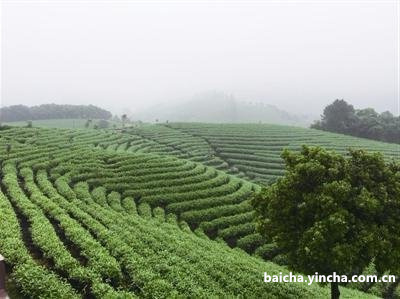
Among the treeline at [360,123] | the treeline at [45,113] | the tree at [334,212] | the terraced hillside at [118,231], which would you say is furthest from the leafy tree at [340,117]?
the treeline at [45,113]

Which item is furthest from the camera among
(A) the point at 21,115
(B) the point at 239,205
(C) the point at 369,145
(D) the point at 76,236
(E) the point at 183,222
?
(A) the point at 21,115

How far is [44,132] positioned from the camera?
60.1m

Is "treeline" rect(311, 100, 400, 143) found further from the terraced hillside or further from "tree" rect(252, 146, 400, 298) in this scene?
"tree" rect(252, 146, 400, 298)

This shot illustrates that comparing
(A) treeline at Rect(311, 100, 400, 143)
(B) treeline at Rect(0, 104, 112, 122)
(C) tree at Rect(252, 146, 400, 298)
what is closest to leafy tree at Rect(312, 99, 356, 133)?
(A) treeline at Rect(311, 100, 400, 143)

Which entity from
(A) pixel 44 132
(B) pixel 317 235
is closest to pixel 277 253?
(B) pixel 317 235

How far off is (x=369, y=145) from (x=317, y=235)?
201 ft

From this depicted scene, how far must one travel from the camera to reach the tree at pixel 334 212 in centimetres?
1736

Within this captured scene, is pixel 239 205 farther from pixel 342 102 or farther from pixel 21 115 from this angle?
pixel 21 115

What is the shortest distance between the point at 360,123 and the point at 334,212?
268 feet

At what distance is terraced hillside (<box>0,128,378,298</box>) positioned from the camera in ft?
57.3

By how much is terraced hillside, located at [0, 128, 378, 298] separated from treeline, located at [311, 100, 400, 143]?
60.4 m

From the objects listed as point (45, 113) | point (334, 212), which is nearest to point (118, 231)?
point (334, 212)

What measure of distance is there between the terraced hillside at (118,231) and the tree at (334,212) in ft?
9.73

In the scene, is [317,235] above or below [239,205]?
above
